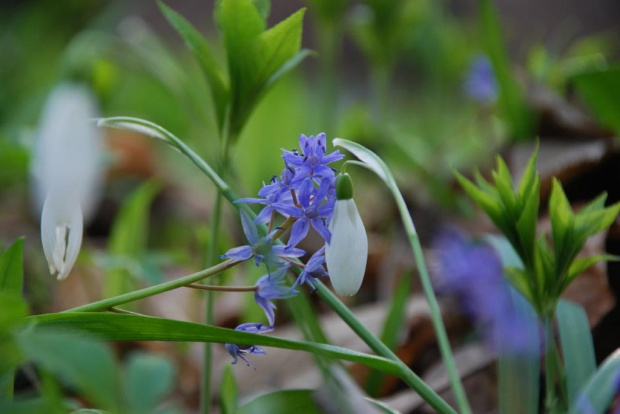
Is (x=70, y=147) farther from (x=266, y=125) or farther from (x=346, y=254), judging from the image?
(x=266, y=125)

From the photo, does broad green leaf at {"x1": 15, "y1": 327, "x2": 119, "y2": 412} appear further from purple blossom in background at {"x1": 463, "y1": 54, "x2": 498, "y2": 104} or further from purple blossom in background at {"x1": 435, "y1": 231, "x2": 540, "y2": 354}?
purple blossom in background at {"x1": 463, "y1": 54, "x2": 498, "y2": 104}

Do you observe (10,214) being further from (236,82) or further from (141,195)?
(236,82)

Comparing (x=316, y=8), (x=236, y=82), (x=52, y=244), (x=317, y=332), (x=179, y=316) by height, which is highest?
(x=316, y=8)

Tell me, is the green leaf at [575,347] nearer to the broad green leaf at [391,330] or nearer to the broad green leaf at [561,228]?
the broad green leaf at [561,228]

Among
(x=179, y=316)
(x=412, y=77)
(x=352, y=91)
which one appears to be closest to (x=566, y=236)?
(x=179, y=316)

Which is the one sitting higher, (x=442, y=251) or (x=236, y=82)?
(x=236, y=82)

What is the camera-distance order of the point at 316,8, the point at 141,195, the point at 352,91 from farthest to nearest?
1. the point at 352,91
2. the point at 316,8
3. the point at 141,195

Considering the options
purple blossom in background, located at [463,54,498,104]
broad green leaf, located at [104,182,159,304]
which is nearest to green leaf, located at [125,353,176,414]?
broad green leaf, located at [104,182,159,304]
